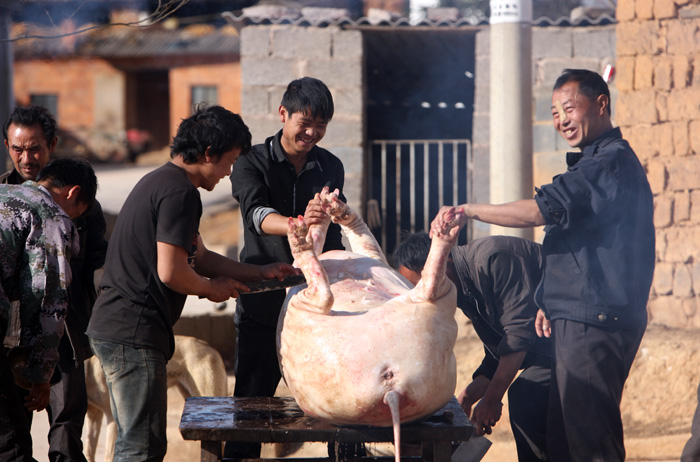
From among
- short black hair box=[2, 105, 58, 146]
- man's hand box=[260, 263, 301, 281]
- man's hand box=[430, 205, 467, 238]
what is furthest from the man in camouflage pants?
man's hand box=[430, 205, 467, 238]

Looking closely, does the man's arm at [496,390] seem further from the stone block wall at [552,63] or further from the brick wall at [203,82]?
the brick wall at [203,82]

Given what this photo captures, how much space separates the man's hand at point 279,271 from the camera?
326cm

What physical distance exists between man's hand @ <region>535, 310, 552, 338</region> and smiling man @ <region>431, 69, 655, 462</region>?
0.63 ft

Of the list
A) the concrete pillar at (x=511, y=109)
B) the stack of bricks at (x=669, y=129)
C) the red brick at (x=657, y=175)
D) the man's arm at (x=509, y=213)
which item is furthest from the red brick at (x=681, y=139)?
the man's arm at (x=509, y=213)

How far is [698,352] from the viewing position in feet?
16.9

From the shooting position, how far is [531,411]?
3.61 metres

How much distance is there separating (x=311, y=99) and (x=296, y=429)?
58.2 inches

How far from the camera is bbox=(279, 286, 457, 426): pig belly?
8.88ft

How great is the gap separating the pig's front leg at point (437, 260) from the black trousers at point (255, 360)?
1074mm

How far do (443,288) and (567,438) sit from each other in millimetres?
803

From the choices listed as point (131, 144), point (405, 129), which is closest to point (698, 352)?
point (405, 129)

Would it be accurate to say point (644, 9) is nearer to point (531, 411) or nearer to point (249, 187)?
point (531, 411)

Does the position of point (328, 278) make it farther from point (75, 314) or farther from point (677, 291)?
point (677, 291)

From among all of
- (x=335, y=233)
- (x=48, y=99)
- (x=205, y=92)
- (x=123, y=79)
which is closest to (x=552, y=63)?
(x=335, y=233)
